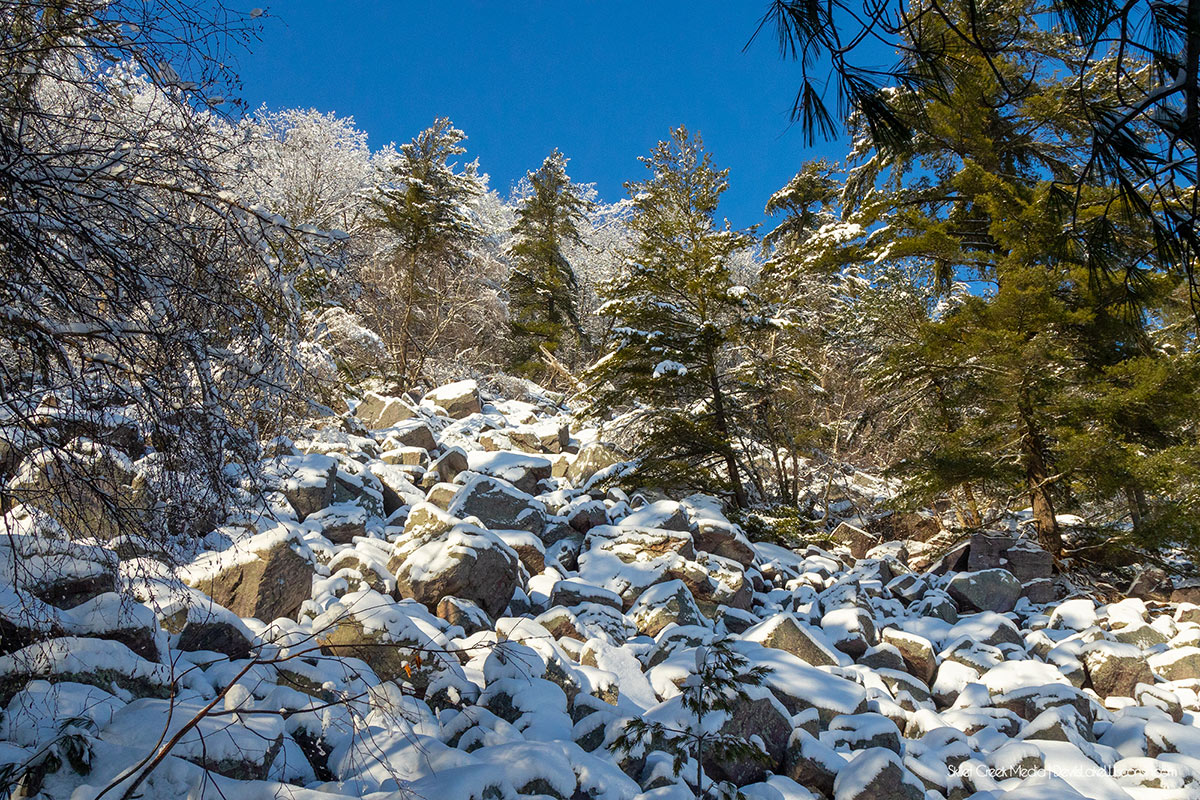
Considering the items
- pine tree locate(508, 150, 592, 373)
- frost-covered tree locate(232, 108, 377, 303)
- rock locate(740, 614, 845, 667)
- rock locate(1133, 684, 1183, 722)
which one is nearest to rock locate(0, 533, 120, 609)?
frost-covered tree locate(232, 108, 377, 303)

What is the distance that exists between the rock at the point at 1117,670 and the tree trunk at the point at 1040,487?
300 cm

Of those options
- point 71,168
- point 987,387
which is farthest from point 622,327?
point 71,168

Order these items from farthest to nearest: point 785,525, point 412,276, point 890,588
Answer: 1. point 412,276
2. point 785,525
3. point 890,588

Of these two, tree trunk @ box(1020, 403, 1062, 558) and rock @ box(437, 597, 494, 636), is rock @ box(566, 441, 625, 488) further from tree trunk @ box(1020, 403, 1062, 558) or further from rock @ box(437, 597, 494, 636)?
tree trunk @ box(1020, 403, 1062, 558)

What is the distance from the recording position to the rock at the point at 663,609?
6.13 metres

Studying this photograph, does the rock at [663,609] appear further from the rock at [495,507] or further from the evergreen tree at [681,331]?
the evergreen tree at [681,331]

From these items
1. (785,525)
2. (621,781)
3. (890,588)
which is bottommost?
(621,781)

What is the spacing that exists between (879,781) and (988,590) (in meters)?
4.93

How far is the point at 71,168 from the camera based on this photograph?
220cm

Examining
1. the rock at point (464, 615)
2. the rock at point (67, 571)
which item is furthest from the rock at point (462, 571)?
the rock at point (67, 571)

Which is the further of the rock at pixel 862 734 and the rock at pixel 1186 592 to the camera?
the rock at pixel 1186 592

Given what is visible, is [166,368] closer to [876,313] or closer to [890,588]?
[890,588]

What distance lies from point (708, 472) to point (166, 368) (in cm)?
876

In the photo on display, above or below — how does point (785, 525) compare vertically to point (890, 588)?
above
